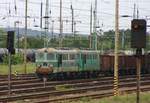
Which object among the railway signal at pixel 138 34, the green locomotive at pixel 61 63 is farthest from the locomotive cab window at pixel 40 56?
the railway signal at pixel 138 34

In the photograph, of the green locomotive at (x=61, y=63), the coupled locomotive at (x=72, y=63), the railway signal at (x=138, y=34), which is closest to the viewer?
the railway signal at (x=138, y=34)

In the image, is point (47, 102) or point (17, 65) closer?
point (47, 102)

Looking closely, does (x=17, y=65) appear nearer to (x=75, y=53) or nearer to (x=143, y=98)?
(x=75, y=53)

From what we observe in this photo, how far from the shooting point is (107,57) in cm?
4488

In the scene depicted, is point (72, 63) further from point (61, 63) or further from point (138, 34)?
point (138, 34)

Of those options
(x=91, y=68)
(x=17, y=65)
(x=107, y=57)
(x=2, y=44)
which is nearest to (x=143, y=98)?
(x=91, y=68)

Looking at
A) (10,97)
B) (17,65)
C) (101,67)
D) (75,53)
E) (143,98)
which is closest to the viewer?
(143,98)

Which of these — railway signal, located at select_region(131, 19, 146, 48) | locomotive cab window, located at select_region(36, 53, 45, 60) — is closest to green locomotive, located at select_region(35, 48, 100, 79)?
locomotive cab window, located at select_region(36, 53, 45, 60)

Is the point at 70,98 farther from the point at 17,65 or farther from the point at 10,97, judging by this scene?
the point at 17,65

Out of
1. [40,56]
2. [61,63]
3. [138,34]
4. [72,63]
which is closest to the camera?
[138,34]

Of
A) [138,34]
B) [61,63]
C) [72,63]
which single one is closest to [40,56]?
[61,63]

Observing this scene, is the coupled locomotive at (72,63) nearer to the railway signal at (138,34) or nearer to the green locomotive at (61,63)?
the green locomotive at (61,63)

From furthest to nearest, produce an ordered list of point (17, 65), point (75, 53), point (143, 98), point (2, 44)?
point (2, 44) < point (17, 65) < point (75, 53) < point (143, 98)

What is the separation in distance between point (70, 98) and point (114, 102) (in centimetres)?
406
